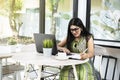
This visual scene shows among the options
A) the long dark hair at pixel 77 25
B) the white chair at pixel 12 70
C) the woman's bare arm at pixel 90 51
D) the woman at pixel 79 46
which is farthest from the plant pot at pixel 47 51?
the white chair at pixel 12 70

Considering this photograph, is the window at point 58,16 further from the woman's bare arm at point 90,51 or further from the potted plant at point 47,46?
the potted plant at point 47,46

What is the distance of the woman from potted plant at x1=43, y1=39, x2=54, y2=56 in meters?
0.27

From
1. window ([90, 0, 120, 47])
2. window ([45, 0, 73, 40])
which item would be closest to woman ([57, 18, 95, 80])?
window ([90, 0, 120, 47])

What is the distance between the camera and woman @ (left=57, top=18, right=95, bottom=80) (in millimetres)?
2488

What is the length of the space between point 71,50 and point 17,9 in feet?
4.15

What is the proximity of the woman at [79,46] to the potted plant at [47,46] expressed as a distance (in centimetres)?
27

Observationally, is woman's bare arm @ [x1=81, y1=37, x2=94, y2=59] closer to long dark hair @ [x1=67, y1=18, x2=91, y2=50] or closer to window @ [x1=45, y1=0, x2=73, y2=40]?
long dark hair @ [x1=67, y1=18, x2=91, y2=50]

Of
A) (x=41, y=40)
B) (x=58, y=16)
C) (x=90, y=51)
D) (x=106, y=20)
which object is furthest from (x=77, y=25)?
(x=58, y=16)

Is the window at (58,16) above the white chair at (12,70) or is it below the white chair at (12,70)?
above

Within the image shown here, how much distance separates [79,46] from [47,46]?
1.79 ft

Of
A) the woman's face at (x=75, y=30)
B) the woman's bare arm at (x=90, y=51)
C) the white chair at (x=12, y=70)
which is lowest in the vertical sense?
the white chair at (x=12, y=70)

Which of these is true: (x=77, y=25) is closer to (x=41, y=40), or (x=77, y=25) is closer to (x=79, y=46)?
(x=79, y=46)

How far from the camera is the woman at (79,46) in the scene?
2488 millimetres

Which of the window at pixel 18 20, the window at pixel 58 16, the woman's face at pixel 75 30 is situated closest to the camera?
the woman's face at pixel 75 30
